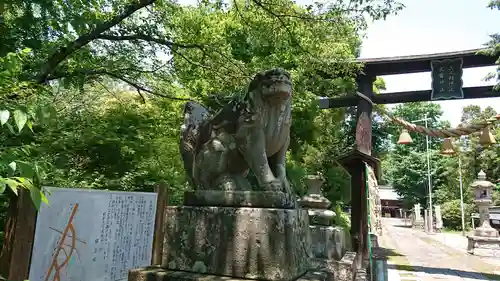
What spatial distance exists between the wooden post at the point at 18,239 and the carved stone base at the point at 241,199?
1.21 metres

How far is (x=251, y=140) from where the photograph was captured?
2754 mm

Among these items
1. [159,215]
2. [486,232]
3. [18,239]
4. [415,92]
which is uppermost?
[415,92]

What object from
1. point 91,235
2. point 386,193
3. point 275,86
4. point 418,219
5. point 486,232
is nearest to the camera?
point 275,86

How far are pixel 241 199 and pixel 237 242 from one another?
0.31m

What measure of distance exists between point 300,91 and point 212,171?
798cm

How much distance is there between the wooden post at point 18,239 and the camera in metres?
2.58

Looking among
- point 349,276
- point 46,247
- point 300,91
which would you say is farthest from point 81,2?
point 300,91

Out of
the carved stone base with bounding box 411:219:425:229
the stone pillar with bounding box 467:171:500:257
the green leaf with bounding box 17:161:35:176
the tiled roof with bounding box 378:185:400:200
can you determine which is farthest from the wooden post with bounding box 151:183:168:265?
the tiled roof with bounding box 378:185:400:200

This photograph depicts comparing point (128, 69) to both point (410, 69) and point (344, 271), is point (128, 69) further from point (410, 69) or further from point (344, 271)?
point (410, 69)

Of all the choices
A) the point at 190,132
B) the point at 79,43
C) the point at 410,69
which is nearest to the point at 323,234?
the point at 190,132

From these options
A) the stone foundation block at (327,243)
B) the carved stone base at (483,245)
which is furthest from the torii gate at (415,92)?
the carved stone base at (483,245)

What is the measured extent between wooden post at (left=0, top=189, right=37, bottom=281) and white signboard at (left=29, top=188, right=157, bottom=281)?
0.07 m

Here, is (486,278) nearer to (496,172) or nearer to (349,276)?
(349,276)

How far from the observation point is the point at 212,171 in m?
2.89
